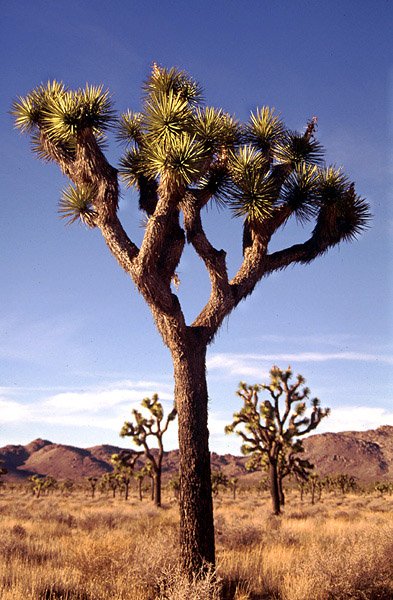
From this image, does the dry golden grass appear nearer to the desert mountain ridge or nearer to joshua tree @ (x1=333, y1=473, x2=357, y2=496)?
joshua tree @ (x1=333, y1=473, x2=357, y2=496)

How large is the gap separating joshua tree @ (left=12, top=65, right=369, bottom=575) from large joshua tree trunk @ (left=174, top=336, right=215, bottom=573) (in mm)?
15

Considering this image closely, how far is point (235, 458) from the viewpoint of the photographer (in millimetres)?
147875

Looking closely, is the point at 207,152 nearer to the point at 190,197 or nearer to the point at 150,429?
the point at 190,197

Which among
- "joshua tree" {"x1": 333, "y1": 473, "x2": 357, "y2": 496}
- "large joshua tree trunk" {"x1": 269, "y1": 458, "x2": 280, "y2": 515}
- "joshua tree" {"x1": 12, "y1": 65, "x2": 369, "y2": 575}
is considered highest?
"joshua tree" {"x1": 12, "y1": 65, "x2": 369, "y2": 575}

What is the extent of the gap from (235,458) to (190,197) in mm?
147591

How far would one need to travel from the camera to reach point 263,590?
7.30m

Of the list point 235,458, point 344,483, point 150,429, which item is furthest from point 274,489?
point 235,458

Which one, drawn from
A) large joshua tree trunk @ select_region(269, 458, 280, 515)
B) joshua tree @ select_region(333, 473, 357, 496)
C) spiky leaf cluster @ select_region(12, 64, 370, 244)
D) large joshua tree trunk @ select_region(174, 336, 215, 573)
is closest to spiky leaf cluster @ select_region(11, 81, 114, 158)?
spiky leaf cluster @ select_region(12, 64, 370, 244)

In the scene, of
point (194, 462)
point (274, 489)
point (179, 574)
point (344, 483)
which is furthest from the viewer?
point (344, 483)

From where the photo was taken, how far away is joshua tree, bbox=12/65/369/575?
7.76 meters

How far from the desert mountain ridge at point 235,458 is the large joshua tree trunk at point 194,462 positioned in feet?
347

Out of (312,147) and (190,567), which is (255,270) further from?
(190,567)

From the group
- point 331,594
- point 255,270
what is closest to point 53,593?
point 331,594

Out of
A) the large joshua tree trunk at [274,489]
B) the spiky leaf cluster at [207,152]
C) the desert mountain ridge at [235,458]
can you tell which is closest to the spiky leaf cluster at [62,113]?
the spiky leaf cluster at [207,152]
